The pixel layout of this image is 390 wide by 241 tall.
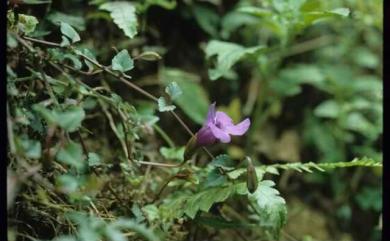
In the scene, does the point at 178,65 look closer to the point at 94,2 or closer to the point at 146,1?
the point at 146,1

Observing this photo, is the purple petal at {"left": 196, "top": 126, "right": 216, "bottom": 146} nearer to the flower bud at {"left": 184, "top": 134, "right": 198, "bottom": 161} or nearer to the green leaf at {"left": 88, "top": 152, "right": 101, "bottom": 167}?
the flower bud at {"left": 184, "top": 134, "right": 198, "bottom": 161}

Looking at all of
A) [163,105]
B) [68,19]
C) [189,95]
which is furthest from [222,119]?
[189,95]

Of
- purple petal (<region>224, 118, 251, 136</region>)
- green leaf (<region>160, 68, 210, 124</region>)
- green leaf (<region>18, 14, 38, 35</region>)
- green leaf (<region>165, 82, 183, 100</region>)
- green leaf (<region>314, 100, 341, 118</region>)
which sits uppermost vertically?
green leaf (<region>18, 14, 38, 35</region>)

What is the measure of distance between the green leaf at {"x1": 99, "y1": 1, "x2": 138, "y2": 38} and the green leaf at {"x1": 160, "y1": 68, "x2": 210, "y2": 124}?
441 millimetres

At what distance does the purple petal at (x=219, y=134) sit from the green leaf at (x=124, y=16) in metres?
0.37

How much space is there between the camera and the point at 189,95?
199 centimetres

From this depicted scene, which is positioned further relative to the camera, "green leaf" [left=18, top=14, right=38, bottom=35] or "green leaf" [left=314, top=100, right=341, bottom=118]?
"green leaf" [left=314, top=100, right=341, bottom=118]

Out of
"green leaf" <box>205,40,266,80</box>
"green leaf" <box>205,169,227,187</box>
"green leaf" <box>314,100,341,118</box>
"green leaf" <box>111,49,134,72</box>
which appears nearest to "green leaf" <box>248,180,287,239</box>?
"green leaf" <box>205,169,227,187</box>

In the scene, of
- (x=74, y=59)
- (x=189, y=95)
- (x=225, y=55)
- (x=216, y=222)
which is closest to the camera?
(x=74, y=59)

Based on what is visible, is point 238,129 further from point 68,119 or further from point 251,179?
point 68,119

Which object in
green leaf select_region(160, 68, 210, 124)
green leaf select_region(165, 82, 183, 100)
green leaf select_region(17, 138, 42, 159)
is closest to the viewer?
green leaf select_region(17, 138, 42, 159)

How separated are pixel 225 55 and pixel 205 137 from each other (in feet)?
1.64

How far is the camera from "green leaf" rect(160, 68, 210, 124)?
6.40 feet
